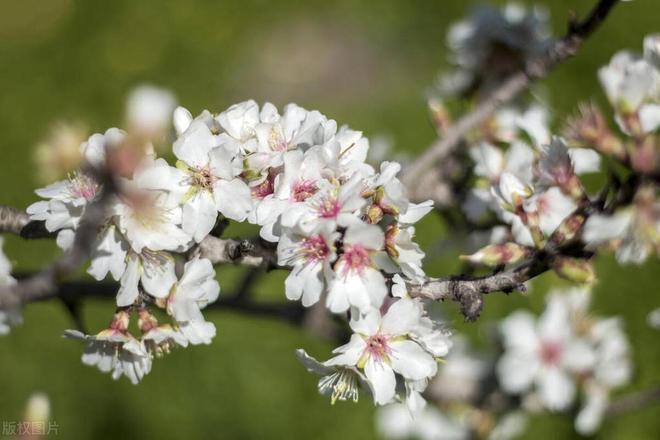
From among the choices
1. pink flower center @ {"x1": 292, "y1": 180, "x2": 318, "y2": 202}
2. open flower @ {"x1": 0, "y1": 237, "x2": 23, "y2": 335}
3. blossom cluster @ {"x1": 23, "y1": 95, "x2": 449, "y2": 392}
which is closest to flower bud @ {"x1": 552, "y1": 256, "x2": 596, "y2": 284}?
blossom cluster @ {"x1": 23, "y1": 95, "x2": 449, "y2": 392}

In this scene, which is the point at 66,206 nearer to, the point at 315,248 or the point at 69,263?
the point at 69,263

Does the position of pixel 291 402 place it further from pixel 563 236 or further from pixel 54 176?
pixel 563 236

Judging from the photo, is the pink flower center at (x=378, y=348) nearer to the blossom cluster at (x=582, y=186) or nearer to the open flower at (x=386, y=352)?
the open flower at (x=386, y=352)

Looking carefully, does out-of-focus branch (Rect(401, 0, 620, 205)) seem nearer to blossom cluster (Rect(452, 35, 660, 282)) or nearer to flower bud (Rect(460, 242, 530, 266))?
blossom cluster (Rect(452, 35, 660, 282))

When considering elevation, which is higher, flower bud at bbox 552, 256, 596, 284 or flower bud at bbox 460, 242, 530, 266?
flower bud at bbox 552, 256, 596, 284

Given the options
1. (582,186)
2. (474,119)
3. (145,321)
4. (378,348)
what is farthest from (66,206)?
(474,119)

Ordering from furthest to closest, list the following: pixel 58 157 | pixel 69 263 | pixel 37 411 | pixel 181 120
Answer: pixel 58 157 → pixel 37 411 → pixel 181 120 → pixel 69 263

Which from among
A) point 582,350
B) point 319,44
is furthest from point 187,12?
point 582,350
